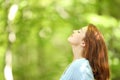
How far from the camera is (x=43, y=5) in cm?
922

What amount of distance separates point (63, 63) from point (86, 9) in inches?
63.4

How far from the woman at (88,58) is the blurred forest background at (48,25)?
153 inches

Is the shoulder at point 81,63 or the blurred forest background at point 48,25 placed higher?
the blurred forest background at point 48,25

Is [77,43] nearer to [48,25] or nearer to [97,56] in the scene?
[97,56]

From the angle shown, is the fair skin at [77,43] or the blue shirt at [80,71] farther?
the fair skin at [77,43]

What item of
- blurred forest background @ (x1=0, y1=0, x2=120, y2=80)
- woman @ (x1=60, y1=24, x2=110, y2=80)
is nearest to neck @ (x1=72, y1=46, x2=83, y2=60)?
woman @ (x1=60, y1=24, x2=110, y2=80)

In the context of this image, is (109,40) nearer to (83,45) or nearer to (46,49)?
(46,49)

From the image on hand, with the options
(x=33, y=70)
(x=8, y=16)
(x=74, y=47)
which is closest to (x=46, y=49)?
(x=33, y=70)

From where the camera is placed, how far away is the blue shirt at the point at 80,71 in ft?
9.14

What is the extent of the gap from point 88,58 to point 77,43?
0.18m

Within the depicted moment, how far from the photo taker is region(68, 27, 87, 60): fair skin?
300 cm

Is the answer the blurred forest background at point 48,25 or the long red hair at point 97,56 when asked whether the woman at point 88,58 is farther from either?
the blurred forest background at point 48,25

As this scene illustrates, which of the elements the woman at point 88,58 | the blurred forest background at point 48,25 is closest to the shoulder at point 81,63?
the woman at point 88,58

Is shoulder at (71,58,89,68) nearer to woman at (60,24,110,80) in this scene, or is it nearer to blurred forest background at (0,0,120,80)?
woman at (60,24,110,80)
